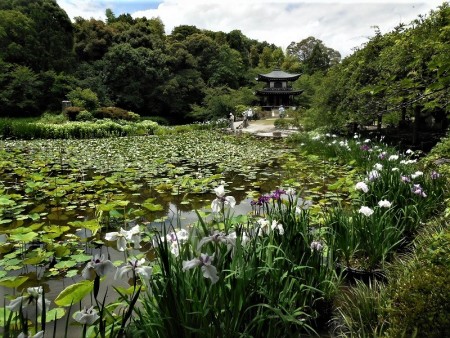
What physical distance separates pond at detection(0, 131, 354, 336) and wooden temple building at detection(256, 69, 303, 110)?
26850 millimetres

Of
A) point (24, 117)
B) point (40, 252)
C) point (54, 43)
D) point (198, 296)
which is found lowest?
point (40, 252)

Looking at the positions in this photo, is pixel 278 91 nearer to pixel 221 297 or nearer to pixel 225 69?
pixel 225 69

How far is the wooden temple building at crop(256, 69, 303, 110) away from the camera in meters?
36.7

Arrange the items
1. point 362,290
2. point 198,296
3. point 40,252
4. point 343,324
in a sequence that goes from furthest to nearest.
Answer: point 40,252 < point 362,290 < point 343,324 < point 198,296

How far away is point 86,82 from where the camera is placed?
85.6 ft

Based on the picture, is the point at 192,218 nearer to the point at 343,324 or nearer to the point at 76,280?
the point at 76,280

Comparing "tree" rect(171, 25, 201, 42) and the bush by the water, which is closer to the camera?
the bush by the water

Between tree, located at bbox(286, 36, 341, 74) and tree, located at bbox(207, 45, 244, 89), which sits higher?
tree, located at bbox(286, 36, 341, 74)

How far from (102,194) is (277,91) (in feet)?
109

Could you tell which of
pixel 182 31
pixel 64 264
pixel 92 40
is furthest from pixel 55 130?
pixel 182 31

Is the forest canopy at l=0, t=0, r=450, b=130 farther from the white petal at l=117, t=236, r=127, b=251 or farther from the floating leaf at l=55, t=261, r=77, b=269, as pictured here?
the white petal at l=117, t=236, r=127, b=251

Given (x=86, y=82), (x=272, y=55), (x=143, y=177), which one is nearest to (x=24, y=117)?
(x=86, y=82)

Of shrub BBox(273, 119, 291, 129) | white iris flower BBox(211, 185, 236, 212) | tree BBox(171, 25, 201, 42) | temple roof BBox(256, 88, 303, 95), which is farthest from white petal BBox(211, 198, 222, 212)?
tree BBox(171, 25, 201, 42)

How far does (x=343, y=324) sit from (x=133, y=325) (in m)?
1.33
